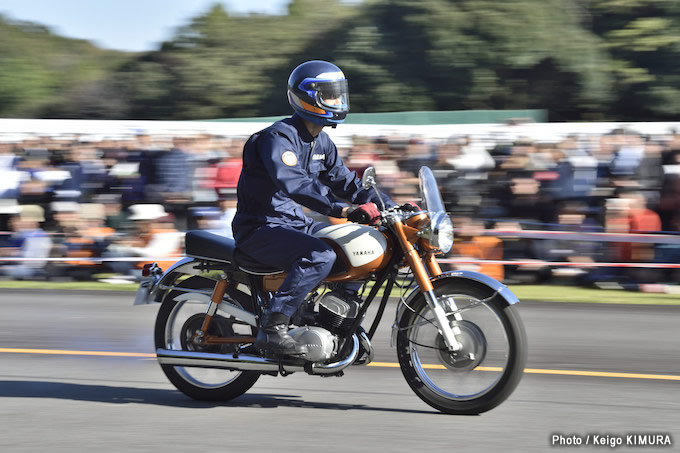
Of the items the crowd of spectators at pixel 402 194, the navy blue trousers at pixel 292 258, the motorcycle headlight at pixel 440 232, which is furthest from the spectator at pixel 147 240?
the motorcycle headlight at pixel 440 232

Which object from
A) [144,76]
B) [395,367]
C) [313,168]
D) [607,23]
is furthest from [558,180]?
[144,76]

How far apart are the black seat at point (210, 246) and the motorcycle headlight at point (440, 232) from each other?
3.95ft

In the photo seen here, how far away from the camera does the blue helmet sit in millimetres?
5570

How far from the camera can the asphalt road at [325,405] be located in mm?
5016

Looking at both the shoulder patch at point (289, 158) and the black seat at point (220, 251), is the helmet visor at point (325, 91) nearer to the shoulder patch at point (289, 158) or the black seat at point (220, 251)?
the shoulder patch at point (289, 158)

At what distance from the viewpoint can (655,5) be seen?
32969 mm

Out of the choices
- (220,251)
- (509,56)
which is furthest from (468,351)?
(509,56)

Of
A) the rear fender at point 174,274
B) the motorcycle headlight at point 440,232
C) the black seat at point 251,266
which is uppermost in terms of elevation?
the motorcycle headlight at point 440,232

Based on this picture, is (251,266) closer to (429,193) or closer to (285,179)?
(285,179)

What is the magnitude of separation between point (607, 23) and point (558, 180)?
24.5m

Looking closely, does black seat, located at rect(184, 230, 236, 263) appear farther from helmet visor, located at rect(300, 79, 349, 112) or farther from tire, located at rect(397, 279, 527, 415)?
tire, located at rect(397, 279, 527, 415)

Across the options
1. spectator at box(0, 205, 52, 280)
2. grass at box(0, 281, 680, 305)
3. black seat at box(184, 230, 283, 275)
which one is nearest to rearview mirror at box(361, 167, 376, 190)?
black seat at box(184, 230, 283, 275)

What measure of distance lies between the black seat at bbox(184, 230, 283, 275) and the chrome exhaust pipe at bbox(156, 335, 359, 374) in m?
0.51

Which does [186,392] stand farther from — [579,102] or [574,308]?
[579,102]
